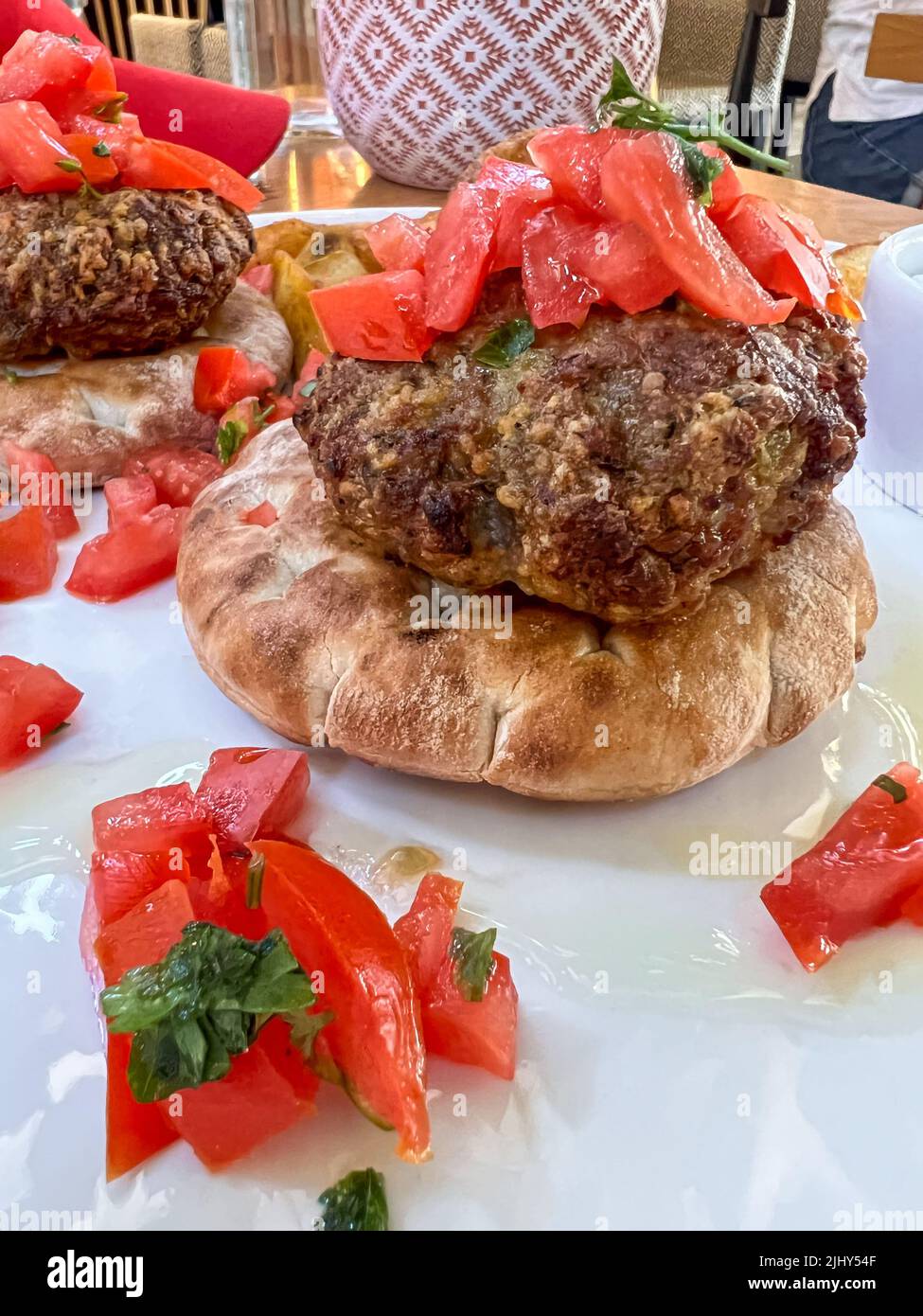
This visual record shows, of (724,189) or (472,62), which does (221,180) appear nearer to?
(472,62)

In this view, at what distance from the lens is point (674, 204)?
5.57 ft

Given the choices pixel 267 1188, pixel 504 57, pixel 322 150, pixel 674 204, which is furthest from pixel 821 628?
pixel 322 150

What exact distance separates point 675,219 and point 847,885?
115cm

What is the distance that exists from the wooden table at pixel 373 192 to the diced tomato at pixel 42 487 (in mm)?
2409

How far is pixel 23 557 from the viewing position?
251 cm

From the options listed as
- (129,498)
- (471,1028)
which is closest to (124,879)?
(471,1028)

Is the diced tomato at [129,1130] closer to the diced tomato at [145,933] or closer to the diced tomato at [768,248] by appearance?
the diced tomato at [145,933]

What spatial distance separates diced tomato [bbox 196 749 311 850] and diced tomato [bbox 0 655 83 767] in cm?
39

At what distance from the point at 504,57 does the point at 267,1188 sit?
406cm

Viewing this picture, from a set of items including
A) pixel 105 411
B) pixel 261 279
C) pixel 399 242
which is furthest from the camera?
pixel 261 279

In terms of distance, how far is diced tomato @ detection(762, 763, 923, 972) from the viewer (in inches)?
67.2

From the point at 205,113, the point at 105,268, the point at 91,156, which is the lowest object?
the point at 105,268

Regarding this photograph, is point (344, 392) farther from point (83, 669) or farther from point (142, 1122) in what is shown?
point (142, 1122)

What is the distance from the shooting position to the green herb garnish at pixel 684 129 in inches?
68.1
